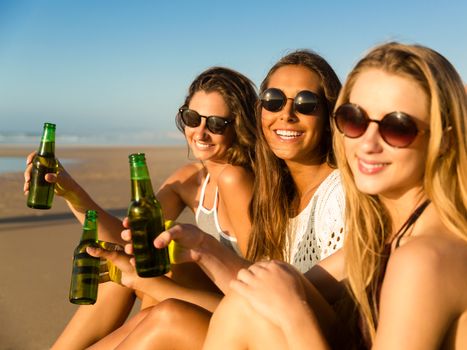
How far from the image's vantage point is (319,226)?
3.38 m

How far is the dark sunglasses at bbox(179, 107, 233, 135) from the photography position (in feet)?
13.5

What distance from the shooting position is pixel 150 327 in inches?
112

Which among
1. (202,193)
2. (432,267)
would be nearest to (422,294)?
A: (432,267)

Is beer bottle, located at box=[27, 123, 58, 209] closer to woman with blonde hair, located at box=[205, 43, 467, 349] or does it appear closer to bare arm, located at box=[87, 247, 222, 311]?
bare arm, located at box=[87, 247, 222, 311]

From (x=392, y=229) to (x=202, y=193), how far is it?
215 cm

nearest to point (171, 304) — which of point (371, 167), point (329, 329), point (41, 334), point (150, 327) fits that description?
point (150, 327)

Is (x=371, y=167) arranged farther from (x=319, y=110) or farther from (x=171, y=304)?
(x=319, y=110)

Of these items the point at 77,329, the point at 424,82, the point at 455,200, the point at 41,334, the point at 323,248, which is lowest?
the point at 41,334

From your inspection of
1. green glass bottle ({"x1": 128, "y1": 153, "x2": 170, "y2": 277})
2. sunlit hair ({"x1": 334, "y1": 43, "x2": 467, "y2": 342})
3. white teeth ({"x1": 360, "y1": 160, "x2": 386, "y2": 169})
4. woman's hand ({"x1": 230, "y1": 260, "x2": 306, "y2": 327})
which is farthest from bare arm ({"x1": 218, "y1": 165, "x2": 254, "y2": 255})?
white teeth ({"x1": 360, "y1": 160, "x2": 386, "y2": 169})

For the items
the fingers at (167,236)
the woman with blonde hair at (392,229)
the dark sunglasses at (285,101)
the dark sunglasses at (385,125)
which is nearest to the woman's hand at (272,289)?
the woman with blonde hair at (392,229)

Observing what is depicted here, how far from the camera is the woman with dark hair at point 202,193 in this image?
11.5ft

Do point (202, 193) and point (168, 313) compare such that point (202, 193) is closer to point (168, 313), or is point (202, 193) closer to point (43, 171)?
point (43, 171)

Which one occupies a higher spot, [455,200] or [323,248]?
[455,200]

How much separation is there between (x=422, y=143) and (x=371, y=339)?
0.74 metres
